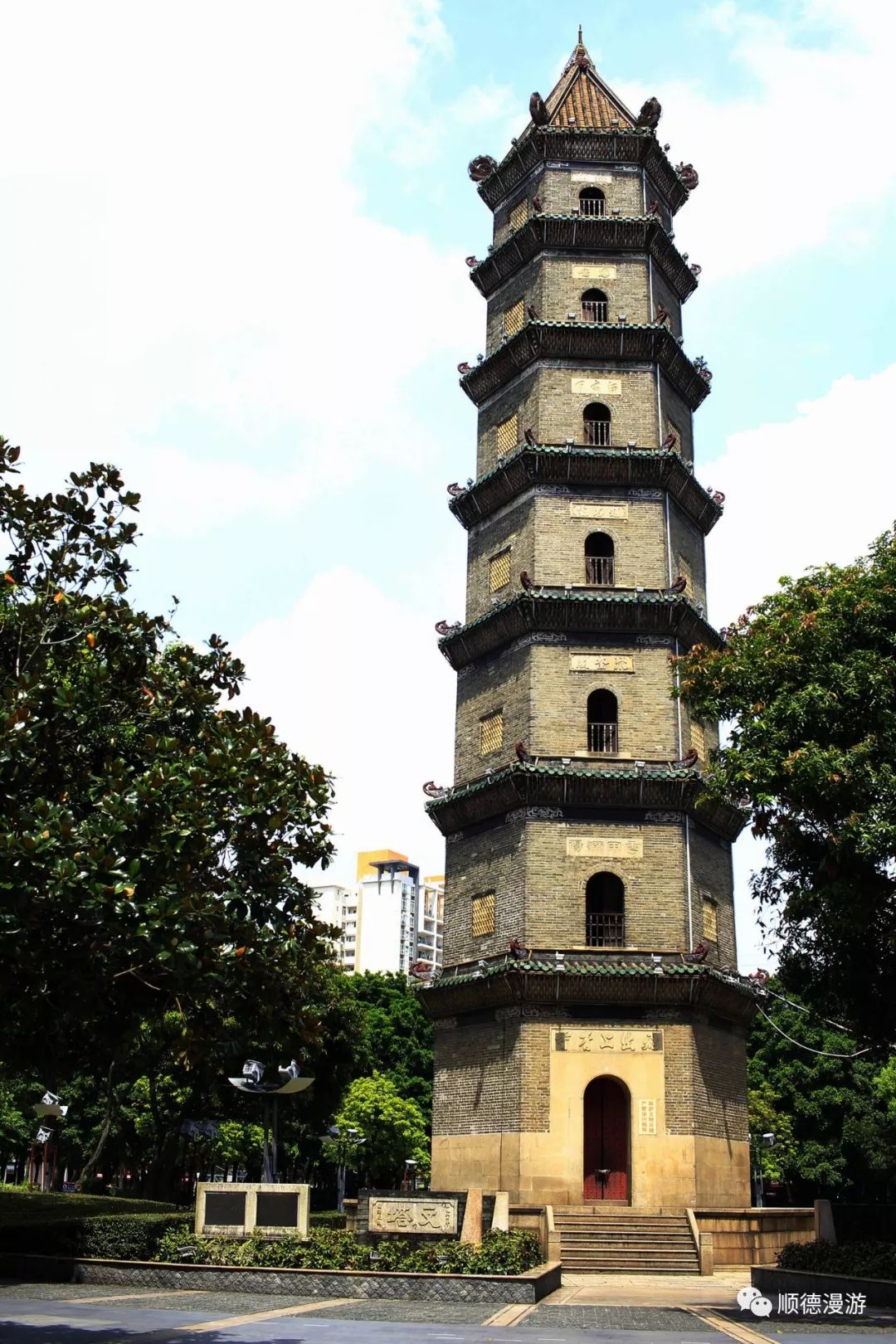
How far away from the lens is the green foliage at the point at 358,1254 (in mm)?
19891

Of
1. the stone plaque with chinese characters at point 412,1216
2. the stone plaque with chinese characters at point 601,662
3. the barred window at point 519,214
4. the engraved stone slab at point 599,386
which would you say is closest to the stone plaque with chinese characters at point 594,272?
the barred window at point 519,214

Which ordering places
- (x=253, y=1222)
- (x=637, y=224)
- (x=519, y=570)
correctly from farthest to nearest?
(x=637, y=224), (x=519, y=570), (x=253, y=1222)

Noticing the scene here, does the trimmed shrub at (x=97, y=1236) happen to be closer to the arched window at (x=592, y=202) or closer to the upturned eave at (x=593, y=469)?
the upturned eave at (x=593, y=469)

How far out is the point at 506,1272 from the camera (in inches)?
778

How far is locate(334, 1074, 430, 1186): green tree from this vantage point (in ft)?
174

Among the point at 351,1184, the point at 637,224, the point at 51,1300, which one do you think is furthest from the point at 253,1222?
the point at 351,1184

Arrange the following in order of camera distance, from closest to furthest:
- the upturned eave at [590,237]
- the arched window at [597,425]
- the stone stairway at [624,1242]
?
the stone stairway at [624,1242] < the arched window at [597,425] < the upturned eave at [590,237]

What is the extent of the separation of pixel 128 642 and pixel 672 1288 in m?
16.0

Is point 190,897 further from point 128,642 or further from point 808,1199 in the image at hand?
point 808,1199

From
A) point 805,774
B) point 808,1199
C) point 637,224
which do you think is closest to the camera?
point 805,774

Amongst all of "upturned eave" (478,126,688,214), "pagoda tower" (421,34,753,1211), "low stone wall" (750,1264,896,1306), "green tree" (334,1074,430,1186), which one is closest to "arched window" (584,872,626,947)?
"pagoda tower" (421,34,753,1211)

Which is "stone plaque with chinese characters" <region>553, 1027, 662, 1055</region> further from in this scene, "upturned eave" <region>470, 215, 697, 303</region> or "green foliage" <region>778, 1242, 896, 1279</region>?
"upturned eave" <region>470, 215, 697, 303</region>

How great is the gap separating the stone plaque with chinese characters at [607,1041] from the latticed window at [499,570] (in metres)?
11.7

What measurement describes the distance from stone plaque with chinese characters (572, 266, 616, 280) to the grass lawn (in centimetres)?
2637
